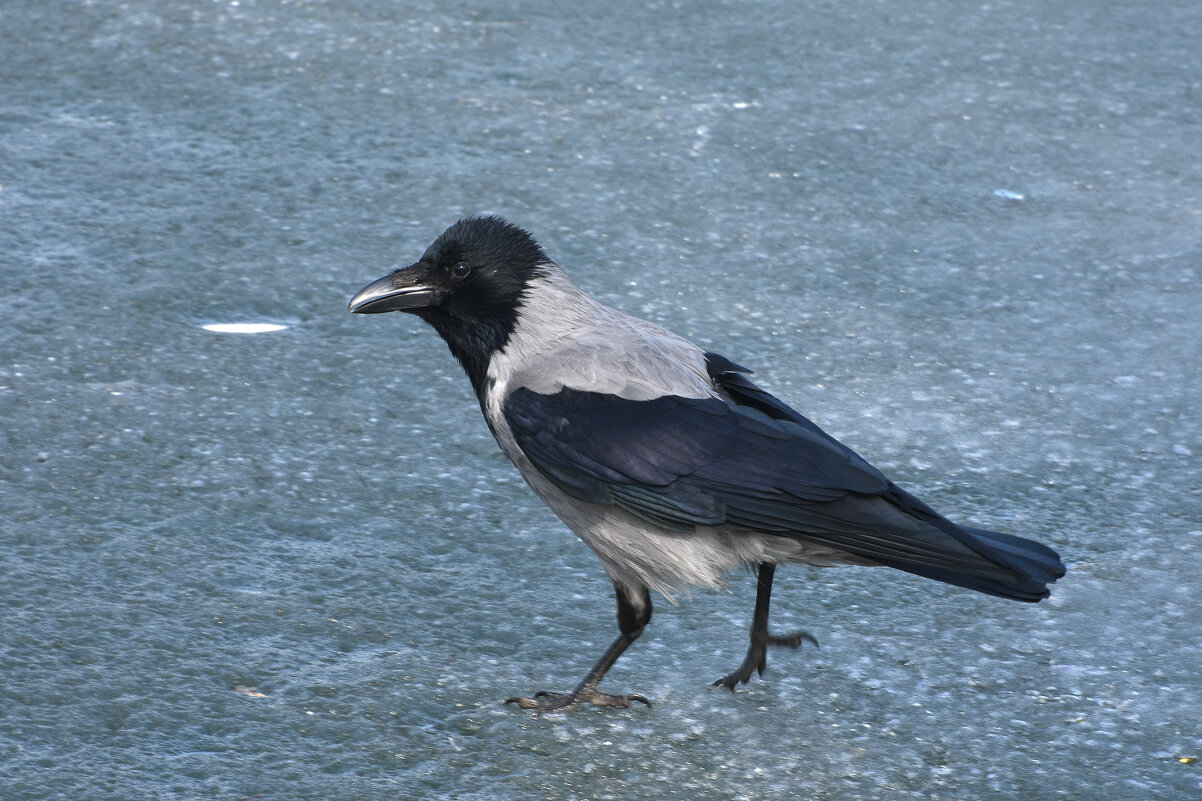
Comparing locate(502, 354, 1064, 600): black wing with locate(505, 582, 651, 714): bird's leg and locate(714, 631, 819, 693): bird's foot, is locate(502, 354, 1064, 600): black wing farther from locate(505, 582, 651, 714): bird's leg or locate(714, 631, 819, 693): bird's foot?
locate(714, 631, 819, 693): bird's foot

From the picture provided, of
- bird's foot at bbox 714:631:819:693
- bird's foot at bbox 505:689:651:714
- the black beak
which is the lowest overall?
bird's foot at bbox 505:689:651:714

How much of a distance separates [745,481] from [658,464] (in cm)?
18

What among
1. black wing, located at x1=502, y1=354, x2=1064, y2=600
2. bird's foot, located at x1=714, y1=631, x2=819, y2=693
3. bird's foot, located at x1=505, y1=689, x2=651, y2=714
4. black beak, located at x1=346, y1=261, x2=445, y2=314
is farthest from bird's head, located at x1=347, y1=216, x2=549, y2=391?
bird's foot, located at x1=714, y1=631, x2=819, y2=693

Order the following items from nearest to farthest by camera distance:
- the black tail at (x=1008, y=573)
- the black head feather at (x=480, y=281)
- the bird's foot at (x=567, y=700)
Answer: the black tail at (x=1008, y=573)
the bird's foot at (x=567, y=700)
the black head feather at (x=480, y=281)

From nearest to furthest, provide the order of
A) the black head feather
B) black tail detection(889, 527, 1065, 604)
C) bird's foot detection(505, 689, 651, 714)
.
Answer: black tail detection(889, 527, 1065, 604) → bird's foot detection(505, 689, 651, 714) → the black head feather

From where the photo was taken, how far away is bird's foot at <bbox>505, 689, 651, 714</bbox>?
3.13 m

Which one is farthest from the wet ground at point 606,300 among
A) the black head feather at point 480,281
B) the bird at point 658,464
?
the black head feather at point 480,281

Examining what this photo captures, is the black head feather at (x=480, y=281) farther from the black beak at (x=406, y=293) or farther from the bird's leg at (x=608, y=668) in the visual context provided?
the bird's leg at (x=608, y=668)

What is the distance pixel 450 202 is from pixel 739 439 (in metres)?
2.78

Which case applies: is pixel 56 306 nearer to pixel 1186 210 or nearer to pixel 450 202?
pixel 450 202

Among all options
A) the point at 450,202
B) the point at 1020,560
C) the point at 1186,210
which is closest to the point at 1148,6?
the point at 1186,210

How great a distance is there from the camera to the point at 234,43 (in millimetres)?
6848

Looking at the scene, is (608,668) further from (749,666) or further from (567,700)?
(749,666)

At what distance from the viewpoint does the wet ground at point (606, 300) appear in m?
3.04
